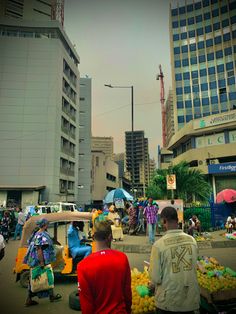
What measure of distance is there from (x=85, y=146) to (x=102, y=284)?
6121 cm

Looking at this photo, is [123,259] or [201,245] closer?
[123,259]

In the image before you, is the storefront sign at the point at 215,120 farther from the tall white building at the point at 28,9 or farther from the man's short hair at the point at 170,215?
the tall white building at the point at 28,9

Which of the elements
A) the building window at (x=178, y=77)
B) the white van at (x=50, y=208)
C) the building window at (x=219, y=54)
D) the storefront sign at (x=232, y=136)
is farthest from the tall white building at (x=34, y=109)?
the building window at (x=219, y=54)

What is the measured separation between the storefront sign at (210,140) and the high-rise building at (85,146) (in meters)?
28.8

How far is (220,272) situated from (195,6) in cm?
8561

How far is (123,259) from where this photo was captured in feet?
8.60

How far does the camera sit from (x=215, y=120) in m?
33.6

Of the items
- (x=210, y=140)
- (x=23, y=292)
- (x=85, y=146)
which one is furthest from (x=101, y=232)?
(x=85, y=146)

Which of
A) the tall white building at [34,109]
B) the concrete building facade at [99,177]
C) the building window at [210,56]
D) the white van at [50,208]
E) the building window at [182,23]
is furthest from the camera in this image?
the building window at [182,23]

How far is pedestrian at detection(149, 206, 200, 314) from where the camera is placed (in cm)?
289

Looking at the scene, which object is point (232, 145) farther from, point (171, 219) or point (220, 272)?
point (171, 219)

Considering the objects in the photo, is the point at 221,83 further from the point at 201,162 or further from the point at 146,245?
the point at 146,245

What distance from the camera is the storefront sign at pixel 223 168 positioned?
97.5ft

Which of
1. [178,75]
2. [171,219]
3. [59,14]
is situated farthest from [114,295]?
[178,75]
